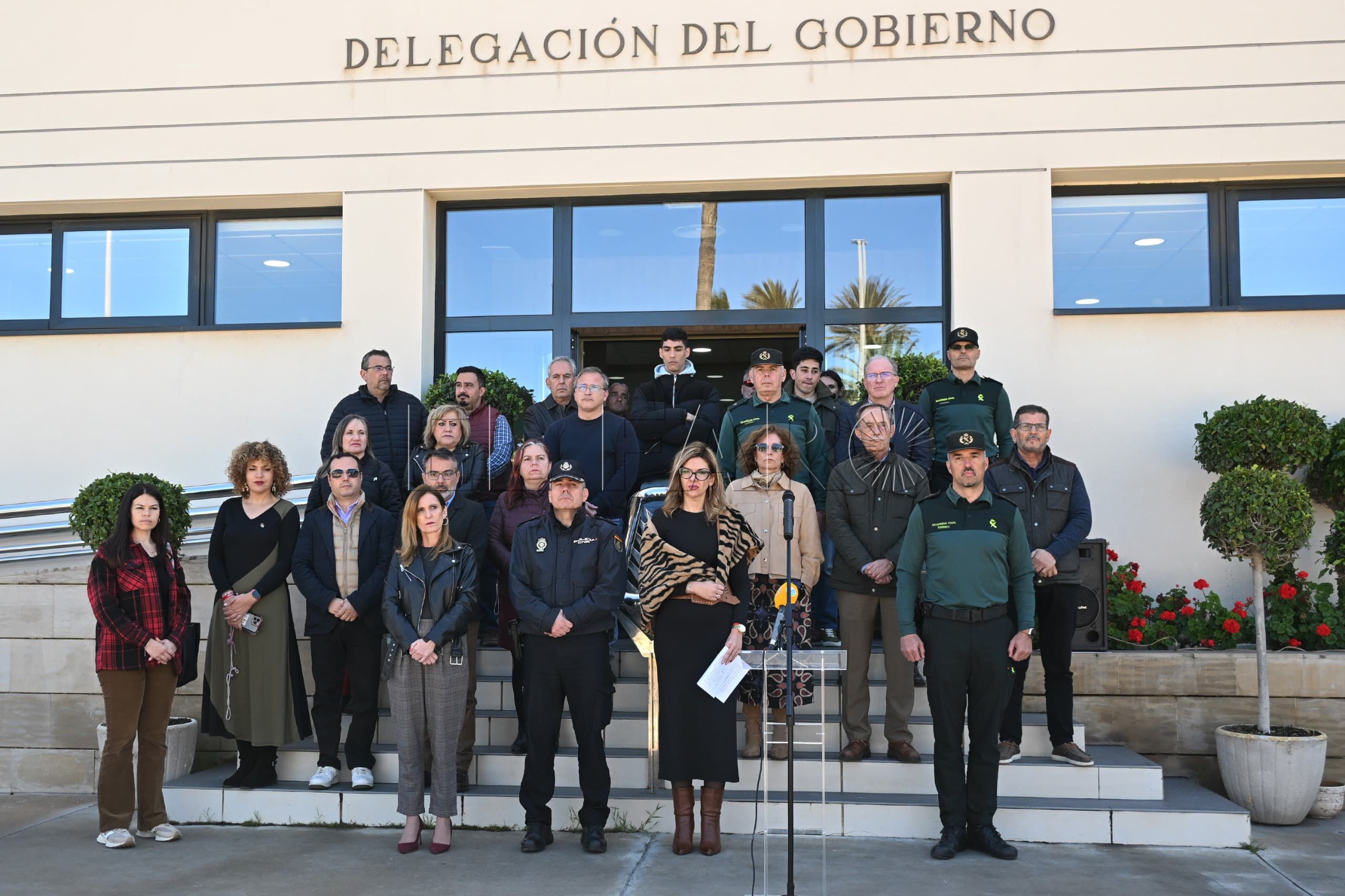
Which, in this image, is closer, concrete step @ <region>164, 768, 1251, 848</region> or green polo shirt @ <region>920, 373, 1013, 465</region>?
concrete step @ <region>164, 768, 1251, 848</region>

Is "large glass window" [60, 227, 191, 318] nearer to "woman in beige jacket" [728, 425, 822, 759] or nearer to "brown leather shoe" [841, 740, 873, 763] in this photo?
"woman in beige jacket" [728, 425, 822, 759]

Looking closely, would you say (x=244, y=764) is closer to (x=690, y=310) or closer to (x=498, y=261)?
(x=498, y=261)

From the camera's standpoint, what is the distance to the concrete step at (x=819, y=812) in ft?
19.9

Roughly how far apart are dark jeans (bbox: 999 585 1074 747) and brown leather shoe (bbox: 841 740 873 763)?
0.76 metres

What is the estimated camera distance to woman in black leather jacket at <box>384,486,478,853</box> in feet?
19.5

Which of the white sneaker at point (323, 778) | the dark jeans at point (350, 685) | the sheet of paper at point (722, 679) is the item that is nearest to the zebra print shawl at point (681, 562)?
the sheet of paper at point (722, 679)

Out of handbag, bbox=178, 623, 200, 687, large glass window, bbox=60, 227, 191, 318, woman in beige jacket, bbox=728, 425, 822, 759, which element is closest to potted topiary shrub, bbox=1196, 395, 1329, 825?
woman in beige jacket, bbox=728, 425, 822, 759

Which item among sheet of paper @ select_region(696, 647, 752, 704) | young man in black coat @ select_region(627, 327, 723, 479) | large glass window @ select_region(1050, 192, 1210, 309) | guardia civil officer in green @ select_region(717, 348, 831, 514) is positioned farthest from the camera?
large glass window @ select_region(1050, 192, 1210, 309)

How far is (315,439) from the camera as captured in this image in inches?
372

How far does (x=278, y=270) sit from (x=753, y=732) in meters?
5.88

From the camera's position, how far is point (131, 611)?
6.06 metres

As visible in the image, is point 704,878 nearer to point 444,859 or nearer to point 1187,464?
point 444,859

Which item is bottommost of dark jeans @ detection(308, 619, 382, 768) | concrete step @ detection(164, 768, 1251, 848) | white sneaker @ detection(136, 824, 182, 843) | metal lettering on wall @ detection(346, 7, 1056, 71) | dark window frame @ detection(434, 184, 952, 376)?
white sneaker @ detection(136, 824, 182, 843)

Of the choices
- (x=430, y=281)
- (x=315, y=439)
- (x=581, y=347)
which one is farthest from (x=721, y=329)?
(x=315, y=439)
